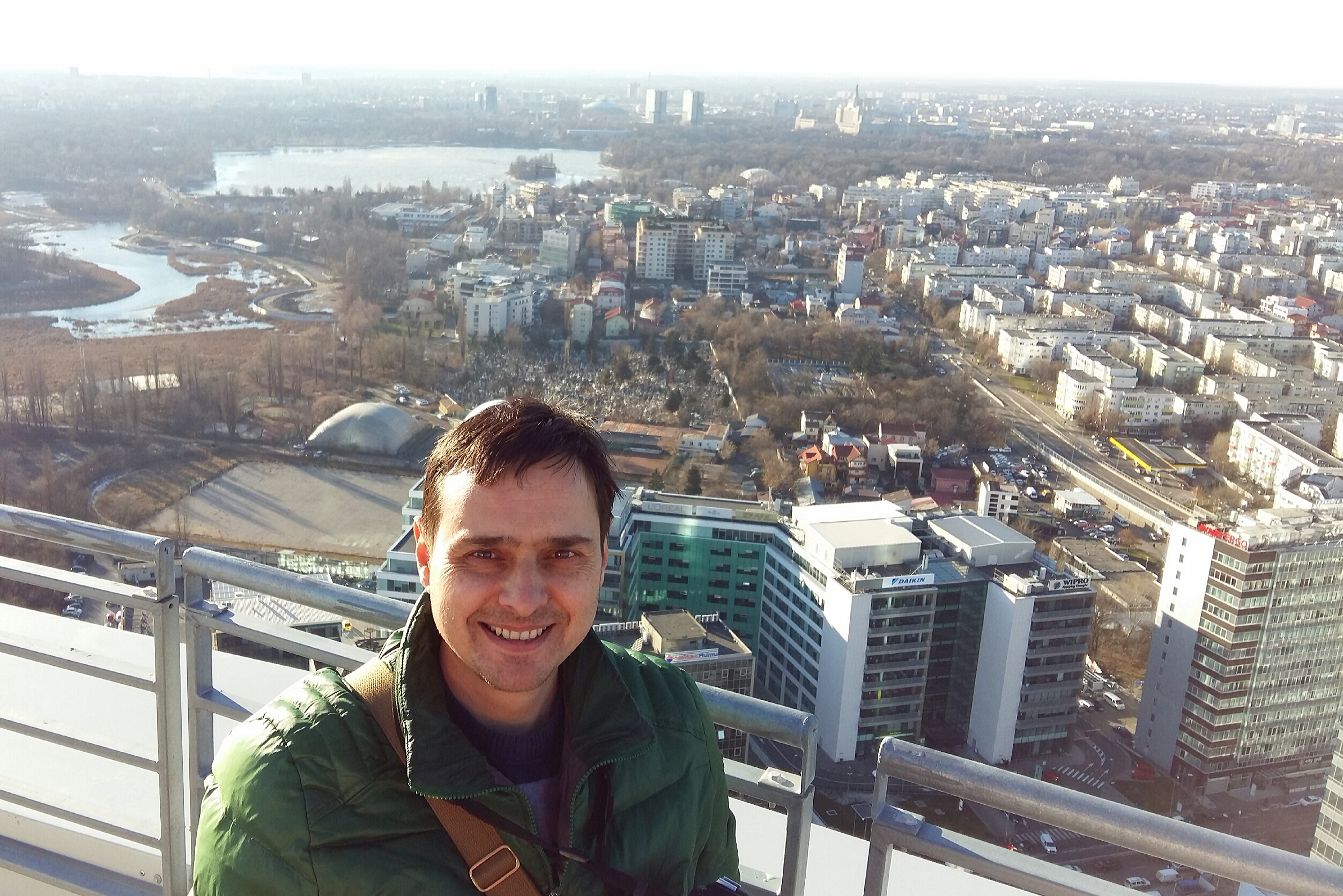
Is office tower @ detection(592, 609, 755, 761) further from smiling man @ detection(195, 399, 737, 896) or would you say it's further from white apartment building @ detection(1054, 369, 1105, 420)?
white apartment building @ detection(1054, 369, 1105, 420)

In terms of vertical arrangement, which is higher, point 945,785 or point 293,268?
point 945,785

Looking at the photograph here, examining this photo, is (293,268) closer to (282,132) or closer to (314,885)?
(314,885)

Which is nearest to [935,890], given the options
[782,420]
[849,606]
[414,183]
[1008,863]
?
[1008,863]

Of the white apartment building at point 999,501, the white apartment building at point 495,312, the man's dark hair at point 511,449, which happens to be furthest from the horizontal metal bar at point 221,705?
the white apartment building at point 495,312

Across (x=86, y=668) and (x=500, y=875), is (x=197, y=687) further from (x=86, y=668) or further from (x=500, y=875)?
(x=500, y=875)

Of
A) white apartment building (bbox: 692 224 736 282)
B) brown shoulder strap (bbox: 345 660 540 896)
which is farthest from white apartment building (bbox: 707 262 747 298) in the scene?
brown shoulder strap (bbox: 345 660 540 896)

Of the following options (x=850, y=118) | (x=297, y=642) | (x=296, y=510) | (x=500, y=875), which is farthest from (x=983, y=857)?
(x=850, y=118)
